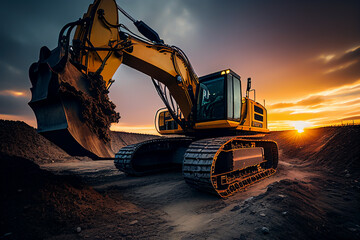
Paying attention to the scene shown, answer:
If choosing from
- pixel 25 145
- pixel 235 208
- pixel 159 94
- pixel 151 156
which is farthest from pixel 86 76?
pixel 25 145

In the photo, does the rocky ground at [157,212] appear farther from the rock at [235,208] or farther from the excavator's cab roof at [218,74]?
the excavator's cab roof at [218,74]

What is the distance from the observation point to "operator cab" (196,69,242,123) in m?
5.25

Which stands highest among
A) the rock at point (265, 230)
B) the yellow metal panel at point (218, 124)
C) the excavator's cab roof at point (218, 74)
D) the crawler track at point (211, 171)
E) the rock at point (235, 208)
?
the excavator's cab roof at point (218, 74)

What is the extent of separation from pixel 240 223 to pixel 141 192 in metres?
2.72

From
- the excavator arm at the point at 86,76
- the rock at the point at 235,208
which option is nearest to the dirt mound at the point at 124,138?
the excavator arm at the point at 86,76

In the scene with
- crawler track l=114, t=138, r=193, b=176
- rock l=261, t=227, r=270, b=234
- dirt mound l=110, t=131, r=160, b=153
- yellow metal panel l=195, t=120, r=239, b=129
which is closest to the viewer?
rock l=261, t=227, r=270, b=234

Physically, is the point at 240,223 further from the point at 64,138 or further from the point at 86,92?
the point at 86,92

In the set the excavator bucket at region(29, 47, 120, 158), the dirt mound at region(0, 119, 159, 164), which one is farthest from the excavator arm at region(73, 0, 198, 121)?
the dirt mound at region(0, 119, 159, 164)

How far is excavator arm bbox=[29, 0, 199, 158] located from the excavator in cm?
2

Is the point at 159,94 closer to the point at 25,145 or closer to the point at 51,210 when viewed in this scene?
the point at 51,210

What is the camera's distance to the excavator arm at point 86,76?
Answer: 311cm

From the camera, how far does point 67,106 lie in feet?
10.3

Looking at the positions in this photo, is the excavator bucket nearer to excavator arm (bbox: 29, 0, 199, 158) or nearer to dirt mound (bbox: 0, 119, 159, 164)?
excavator arm (bbox: 29, 0, 199, 158)

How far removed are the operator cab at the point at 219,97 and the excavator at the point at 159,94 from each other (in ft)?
0.09
